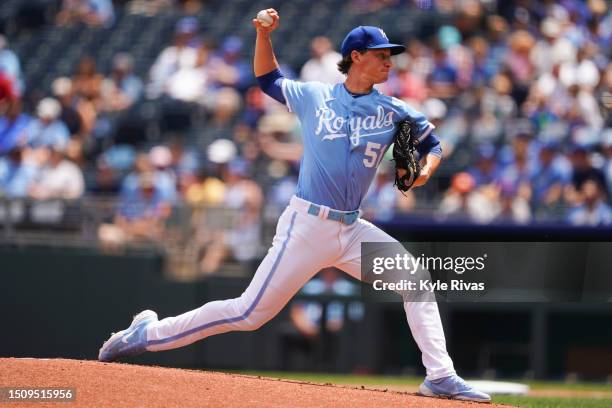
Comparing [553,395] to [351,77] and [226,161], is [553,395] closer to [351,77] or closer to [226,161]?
[351,77]

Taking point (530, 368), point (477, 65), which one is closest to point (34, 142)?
point (477, 65)

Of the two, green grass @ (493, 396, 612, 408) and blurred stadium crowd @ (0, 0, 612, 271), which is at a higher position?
blurred stadium crowd @ (0, 0, 612, 271)

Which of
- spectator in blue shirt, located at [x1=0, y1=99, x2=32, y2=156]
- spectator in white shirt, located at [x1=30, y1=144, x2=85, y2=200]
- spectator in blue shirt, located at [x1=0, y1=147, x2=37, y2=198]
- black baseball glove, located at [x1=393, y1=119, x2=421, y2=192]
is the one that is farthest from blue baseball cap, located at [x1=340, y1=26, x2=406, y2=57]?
spectator in blue shirt, located at [x1=0, y1=99, x2=32, y2=156]

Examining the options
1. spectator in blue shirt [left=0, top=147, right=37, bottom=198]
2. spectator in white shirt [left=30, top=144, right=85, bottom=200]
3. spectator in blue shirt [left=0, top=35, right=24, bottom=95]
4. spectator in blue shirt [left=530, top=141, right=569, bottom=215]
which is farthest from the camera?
spectator in blue shirt [left=0, top=35, right=24, bottom=95]

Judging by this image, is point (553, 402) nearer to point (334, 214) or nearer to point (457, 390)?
point (457, 390)

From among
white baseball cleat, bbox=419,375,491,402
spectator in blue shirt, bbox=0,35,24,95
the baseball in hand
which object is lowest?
white baseball cleat, bbox=419,375,491,402

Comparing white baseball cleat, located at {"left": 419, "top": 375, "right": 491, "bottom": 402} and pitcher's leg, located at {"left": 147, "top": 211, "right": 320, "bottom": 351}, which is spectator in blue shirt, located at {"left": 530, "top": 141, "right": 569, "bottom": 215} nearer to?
white baseball cleat, located at {"left": 419, "top": 375, "right": 491, "bottom": 402}
